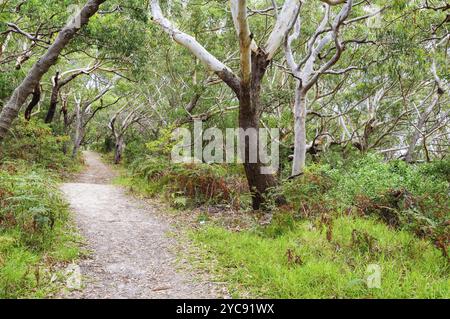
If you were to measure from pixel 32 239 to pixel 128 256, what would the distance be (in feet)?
4.70

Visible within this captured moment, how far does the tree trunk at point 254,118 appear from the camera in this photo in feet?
24.4

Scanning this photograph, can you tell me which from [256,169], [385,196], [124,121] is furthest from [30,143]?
[385,196]

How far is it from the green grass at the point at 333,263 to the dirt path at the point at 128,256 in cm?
64

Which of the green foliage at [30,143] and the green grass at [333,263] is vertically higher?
the green foliage at [30,143]

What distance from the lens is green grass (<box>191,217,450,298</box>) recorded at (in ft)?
13.0

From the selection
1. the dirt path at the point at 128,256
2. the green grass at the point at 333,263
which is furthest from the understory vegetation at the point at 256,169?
the dirt path at the point at 128,256

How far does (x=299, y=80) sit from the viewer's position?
9.05m

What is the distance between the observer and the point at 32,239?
509 centimetres

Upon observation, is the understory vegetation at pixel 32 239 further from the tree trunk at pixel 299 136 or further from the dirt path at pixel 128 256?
the tree trunk at pixel 299 136

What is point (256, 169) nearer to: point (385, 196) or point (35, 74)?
point (385, 196)

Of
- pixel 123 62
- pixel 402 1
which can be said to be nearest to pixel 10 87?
pixel 123 62

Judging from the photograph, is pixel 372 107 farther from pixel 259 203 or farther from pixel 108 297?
pixel 108 297

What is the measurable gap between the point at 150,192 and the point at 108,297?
21.7 feet

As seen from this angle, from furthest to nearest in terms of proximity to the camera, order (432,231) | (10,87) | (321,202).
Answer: (10,87), (321,202), (432,231)
